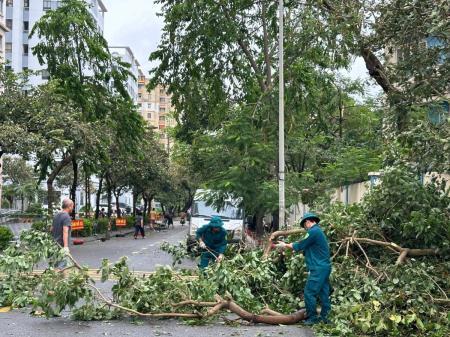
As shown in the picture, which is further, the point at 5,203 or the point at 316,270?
the point at 5,203

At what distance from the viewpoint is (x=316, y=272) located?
8977mm

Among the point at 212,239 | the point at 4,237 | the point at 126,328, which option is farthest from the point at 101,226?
the point at 126,328

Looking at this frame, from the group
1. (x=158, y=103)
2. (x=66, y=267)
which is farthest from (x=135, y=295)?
(x=158, y=103)

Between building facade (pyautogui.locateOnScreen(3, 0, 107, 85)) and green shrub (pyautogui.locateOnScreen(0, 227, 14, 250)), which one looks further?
building facade (pyautogui.locateOnScreen(3, 0, 107, 85))

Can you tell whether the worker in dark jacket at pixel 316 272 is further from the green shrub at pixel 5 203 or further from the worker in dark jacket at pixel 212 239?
the green shrub at pixel 5 203

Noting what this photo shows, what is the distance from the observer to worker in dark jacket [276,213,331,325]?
352 inches

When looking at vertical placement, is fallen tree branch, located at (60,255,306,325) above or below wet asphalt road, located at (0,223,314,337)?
above

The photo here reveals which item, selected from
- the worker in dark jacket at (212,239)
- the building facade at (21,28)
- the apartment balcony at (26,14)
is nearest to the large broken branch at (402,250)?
the worker in dark jacket at (212,239)

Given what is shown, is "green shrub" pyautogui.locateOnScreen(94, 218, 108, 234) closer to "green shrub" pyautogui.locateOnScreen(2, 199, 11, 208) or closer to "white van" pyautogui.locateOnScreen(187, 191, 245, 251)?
"white van" pyautogui.locateOnScreen(187, 191, 245, 251)

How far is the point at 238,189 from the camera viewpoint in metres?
18.9

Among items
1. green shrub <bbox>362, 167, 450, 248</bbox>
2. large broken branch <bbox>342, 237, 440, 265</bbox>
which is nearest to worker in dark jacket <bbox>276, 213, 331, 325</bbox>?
large broken branch <bbox>342, 237, 440, 265</bbox>

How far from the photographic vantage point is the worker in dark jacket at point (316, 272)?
895 cm

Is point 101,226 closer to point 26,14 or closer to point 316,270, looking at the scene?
point 316,270

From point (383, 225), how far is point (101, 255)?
48.8 feet
